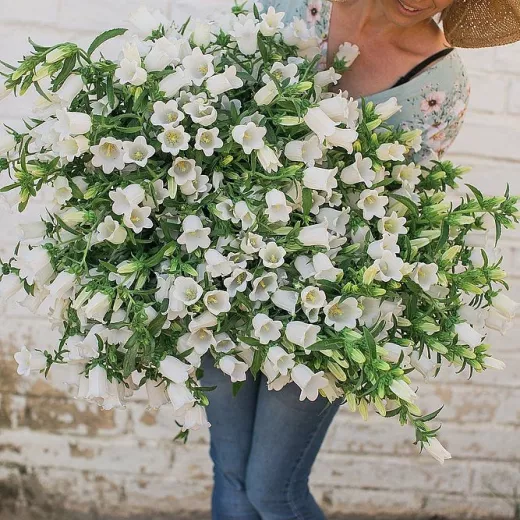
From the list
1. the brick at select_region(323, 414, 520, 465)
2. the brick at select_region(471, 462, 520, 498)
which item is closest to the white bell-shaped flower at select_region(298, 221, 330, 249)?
the brick at select_region(323, 414, 520, 465)

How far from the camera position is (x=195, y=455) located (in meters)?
1.48

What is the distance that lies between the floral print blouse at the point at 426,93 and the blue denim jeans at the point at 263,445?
397 millimetres

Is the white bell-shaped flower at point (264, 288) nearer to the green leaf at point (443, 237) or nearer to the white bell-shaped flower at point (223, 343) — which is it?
the white bell-shaped flower at point (223, 343)

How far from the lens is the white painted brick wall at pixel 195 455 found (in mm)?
1431

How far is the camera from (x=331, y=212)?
728mm

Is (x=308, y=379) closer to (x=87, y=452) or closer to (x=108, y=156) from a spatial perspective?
(x=108, y=156)

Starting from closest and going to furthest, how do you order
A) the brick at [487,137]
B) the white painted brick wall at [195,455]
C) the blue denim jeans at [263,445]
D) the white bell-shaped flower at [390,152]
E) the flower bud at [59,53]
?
the flower bud at [59,53], the white bell-shaped flower at [390,152], the blue denim jeans at [263,445], the brick at [487,137], the white painted brick wall at [195,455]

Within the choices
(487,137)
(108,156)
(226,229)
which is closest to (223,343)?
(226,229)

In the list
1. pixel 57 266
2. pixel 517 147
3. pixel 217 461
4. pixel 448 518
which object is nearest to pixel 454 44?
pixel 517 147

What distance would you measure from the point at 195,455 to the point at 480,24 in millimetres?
1051

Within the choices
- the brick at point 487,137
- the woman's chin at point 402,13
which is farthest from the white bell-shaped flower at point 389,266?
the brick at point 487,137

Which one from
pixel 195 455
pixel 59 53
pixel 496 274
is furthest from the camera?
pixel 195 455

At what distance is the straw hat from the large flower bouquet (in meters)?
0.21

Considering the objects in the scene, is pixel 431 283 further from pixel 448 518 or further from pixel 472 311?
pixel 448 518
